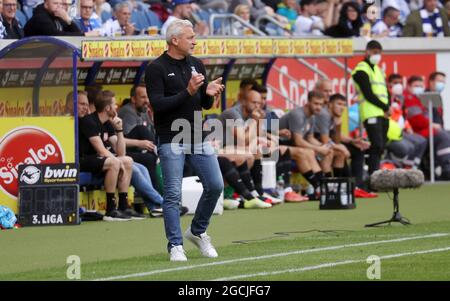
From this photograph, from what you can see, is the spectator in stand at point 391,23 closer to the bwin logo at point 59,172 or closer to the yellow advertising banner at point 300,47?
the yellow advertising banner at point 300,47

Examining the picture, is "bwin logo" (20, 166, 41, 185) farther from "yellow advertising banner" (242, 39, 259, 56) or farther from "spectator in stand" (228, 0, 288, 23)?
"spectator in stand" (228, 0, 288, 23)

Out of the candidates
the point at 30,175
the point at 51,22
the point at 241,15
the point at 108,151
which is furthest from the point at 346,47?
the point at 30,175

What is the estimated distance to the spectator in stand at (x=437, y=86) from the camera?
25953 millimetres

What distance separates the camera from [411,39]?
2630cm

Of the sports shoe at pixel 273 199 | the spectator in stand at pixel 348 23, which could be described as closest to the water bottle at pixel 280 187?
the sports shoe at pixel 273 199

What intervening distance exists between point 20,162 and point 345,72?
8.70m

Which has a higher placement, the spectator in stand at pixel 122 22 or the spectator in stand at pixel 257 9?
the spectator in stand at pixel 257 9

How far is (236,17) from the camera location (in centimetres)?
2433

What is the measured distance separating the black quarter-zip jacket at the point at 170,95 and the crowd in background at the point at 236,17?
6433mm

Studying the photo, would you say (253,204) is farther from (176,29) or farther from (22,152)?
(176,29)

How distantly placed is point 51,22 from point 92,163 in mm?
2367

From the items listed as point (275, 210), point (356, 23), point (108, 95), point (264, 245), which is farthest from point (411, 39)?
point (264, 245)

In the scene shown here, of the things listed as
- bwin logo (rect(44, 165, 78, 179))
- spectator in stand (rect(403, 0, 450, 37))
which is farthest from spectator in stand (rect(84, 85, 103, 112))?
spectator in stand (rect(403, 0, 450, 37))

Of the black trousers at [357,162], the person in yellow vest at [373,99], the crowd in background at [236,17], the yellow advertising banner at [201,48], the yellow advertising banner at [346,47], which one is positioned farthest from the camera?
the black trousers at [357,162]
